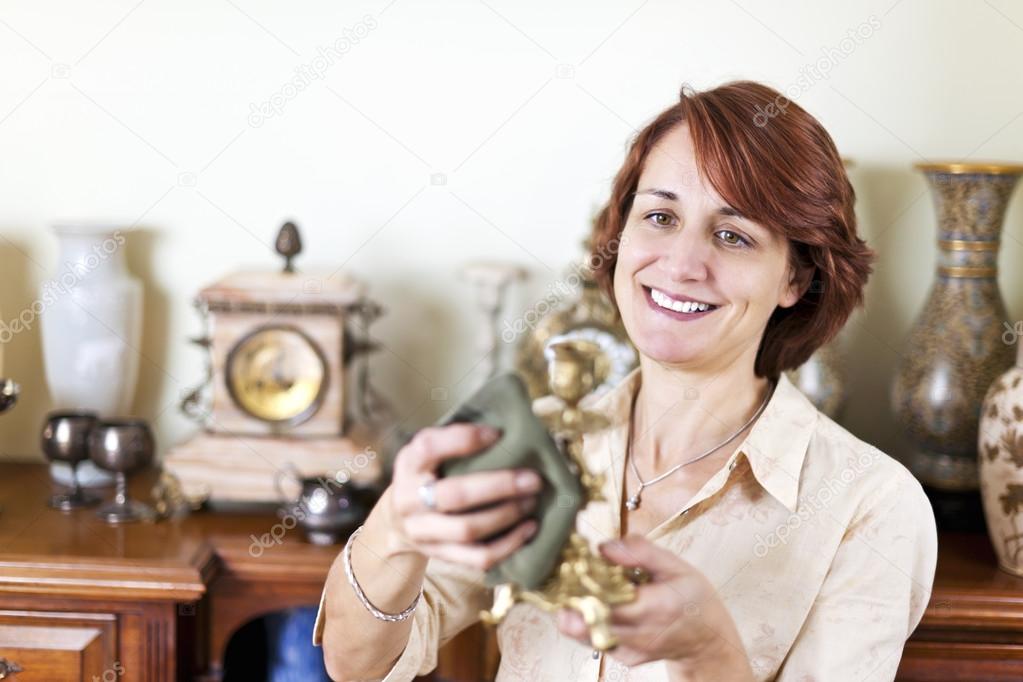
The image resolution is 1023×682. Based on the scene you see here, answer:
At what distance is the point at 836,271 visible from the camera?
1.50 meters

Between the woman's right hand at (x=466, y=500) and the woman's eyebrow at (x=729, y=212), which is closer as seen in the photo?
the woman's right hand at (x=466, y=500)

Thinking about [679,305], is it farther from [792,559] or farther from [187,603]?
[187,603]

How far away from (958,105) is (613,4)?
629mm

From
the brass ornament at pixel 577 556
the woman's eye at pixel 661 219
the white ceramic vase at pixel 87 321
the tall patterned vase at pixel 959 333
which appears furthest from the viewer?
the white ceramic vase at pixel 87 321

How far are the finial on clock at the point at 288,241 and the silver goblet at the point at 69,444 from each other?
1.38 feet

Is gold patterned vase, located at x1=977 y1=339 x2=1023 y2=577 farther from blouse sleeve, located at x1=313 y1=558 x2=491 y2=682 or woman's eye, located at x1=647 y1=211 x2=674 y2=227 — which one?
blouse sleeve, located at x1=313 y1=558 x2=491 y2=682

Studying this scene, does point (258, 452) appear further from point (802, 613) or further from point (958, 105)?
point (958, 105)

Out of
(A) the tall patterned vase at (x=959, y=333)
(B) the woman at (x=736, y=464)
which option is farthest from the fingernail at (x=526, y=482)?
(A) the tall patterned vase at (x=959, y=333)

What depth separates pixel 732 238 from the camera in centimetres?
142

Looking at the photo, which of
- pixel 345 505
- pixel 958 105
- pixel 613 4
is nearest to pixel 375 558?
pixel 345 505

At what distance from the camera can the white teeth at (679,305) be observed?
1.40 metres

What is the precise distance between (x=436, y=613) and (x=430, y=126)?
35.8 inches

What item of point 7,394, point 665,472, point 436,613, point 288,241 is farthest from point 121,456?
point 665,472

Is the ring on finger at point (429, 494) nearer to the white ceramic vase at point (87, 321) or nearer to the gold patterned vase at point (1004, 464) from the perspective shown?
the gold patterned vase at point (1004, 464)
